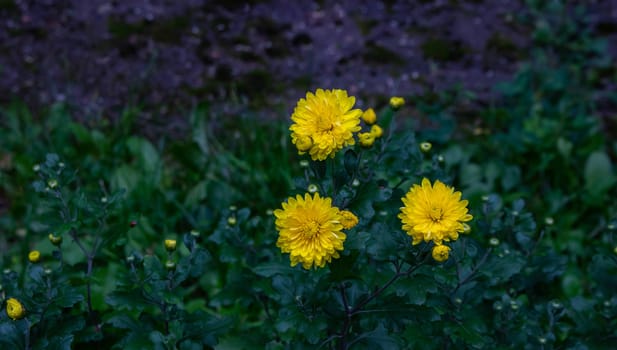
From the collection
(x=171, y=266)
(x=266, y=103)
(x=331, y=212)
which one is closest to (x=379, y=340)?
(x=331, y=212)

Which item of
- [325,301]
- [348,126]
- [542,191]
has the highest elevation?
[348,126]

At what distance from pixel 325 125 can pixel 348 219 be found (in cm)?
23

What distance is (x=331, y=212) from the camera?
4.89 feet

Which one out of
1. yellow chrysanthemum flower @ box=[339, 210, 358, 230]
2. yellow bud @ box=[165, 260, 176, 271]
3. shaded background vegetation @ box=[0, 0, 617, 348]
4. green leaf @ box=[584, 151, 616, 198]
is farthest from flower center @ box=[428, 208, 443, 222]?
green leaf @ box=[584, 151, 616, 198]

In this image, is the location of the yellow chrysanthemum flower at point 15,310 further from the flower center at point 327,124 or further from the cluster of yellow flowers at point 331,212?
the flower center at point 327,124

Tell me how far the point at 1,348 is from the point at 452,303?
1.32m

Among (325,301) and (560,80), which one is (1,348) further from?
(560,80)

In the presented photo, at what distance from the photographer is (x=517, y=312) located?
2.04 metres

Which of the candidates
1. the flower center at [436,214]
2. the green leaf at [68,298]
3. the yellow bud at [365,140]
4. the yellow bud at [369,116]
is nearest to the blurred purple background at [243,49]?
the green leaf at [68,298]

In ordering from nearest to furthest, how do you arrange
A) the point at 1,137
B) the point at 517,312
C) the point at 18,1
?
the point at 517,312 → the point at 1,137 → the point at 18,1

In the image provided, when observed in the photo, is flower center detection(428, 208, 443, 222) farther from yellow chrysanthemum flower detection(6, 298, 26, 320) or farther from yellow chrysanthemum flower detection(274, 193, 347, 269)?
yellow chrysanthemum flower detection(6, 298, 26, 320)

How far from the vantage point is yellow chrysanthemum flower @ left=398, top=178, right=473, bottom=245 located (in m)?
1.48

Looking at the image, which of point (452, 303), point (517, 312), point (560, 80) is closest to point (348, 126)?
point (452, 303)

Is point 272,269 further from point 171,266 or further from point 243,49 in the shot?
point 243,49
